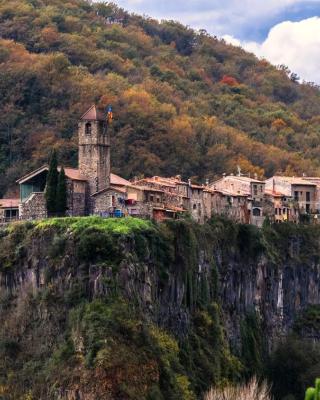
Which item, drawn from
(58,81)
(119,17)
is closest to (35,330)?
(58,81)

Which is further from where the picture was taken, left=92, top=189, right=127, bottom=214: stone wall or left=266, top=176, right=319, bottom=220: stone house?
left=266, top=176, right=319, bottom=220: stone house

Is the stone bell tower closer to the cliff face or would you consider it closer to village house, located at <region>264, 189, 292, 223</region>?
the cliff face

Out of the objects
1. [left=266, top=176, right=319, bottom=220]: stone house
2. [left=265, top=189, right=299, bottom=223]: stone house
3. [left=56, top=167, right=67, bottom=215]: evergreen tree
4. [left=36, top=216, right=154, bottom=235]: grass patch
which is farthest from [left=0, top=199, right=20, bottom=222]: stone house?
[left=266, top=176, right=319, bottom=220]: stone house

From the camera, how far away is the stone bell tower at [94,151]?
263 feet

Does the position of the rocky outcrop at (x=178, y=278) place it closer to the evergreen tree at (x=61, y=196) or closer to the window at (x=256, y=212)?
the window at (x=256, y=212)

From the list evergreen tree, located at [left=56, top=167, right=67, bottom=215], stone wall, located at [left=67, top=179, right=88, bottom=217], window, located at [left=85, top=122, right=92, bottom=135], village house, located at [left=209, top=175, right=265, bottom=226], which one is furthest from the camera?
village house, located at [left=209, top=175, right=265, bottom=226]

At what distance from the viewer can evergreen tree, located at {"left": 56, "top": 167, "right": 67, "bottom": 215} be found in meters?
77.6

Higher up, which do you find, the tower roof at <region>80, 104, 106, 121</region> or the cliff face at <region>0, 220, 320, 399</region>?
the tower roof at <region>80, 104, 106, 121</region>

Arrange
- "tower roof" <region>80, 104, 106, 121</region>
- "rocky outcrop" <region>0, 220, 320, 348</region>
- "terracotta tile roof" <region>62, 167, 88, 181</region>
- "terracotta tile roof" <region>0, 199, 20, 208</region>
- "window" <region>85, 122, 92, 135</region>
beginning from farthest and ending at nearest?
1. "terracotta tile roof" <region>0, 199, 20, 208</region>
2. "window" <region>85, 122, 92, 135</region>
3. "tower roof" <region>80, 104, 106, 121</region>
4. "terracotta tile roof" <region>62, 167, 88, 181</region>
5. "rocky outcrop" <region>0, 220, 320, 348</region>

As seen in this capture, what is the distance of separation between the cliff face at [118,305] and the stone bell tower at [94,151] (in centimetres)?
723

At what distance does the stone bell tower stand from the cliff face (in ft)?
23.7

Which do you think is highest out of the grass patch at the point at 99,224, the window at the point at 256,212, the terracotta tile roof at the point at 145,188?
the terracotta tile roof at the point at 145,188

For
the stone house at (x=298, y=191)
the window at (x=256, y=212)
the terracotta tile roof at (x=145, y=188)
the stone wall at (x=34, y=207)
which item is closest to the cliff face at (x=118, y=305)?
the terracotta tile roof at (x=145, y=188)

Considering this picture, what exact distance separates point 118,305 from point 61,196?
42.2 feet
